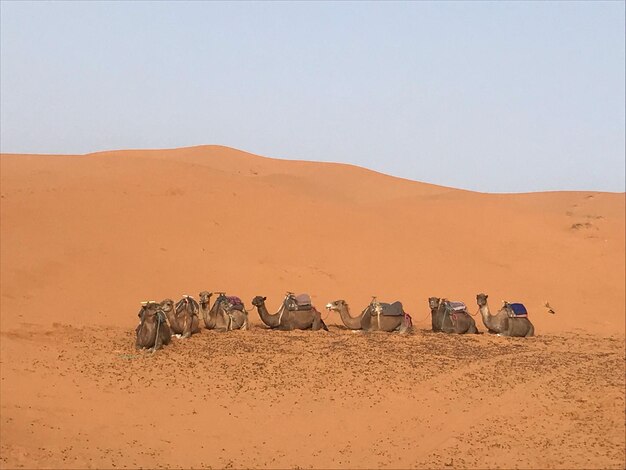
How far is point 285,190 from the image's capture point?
33.6m

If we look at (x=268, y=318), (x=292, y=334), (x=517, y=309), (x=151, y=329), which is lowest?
(x=292, y=334)

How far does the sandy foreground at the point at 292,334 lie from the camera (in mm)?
11477

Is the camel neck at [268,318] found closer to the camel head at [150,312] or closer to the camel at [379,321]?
the camel at [379,321]

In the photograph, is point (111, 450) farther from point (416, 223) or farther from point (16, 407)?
point (416, 223)

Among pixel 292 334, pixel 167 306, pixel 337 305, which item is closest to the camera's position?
pixel 167 306

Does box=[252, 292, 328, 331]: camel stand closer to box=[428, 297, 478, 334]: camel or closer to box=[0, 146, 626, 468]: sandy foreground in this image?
box=[0, 146, 626, 468]: sandy foreground

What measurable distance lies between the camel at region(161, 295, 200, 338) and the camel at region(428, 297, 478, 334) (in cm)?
564

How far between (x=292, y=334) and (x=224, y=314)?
69.6 inches

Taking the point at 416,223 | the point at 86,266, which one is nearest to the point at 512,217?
the point at 416,223

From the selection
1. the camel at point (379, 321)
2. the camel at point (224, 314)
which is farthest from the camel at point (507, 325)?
the camel at point (224, 314)

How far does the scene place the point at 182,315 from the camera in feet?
59.6

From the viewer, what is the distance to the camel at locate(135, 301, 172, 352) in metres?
16.5

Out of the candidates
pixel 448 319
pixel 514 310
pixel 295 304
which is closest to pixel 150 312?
pixel 295 304

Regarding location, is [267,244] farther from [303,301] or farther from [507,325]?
[507,325]
